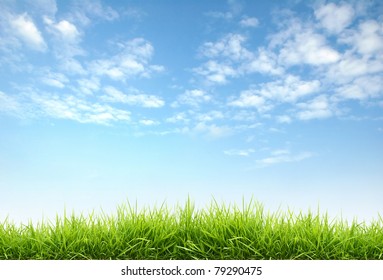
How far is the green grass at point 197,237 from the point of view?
363 centimetres

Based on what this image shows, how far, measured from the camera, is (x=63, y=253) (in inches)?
146

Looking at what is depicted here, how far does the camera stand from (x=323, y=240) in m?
3.70

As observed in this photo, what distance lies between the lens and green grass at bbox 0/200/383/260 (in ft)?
11.9

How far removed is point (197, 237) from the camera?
369 cm
